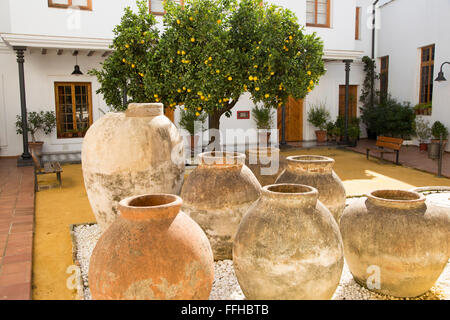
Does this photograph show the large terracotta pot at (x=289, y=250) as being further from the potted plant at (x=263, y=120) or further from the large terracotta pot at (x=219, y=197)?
the potted plant at (x=263, y=120)

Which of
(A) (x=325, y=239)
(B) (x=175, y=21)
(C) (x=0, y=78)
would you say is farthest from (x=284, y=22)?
(C) (x=0, y=78)

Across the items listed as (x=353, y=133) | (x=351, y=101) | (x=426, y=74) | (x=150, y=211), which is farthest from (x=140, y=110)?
(x=351, y=101)

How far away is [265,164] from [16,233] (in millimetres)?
3819

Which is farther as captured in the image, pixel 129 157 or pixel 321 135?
pixel 321 135

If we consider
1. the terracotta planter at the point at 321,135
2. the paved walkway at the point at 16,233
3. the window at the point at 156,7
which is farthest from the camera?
the terracotta planter at the point at 321,135

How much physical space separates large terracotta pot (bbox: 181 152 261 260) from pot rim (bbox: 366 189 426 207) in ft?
4.34

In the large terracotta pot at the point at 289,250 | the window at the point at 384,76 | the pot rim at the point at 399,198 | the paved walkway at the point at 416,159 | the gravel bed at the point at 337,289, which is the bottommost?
the gravel bed at the point at 337,289

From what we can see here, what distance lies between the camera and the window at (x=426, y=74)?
14.3 meters

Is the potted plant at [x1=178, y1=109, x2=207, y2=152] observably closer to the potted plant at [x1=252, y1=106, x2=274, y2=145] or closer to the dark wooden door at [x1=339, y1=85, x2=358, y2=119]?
the potted plant at [x1=252, y1=106, x2=274, y2=145]

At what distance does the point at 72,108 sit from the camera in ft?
43.7

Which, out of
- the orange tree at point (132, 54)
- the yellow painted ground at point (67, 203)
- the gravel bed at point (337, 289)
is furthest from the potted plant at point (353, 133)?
the gravel bed at point (337, 289)

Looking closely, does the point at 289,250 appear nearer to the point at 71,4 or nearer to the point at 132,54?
the point at 132,54

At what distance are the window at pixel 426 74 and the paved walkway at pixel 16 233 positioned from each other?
44.1 ft

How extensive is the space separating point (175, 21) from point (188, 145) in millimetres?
6493
